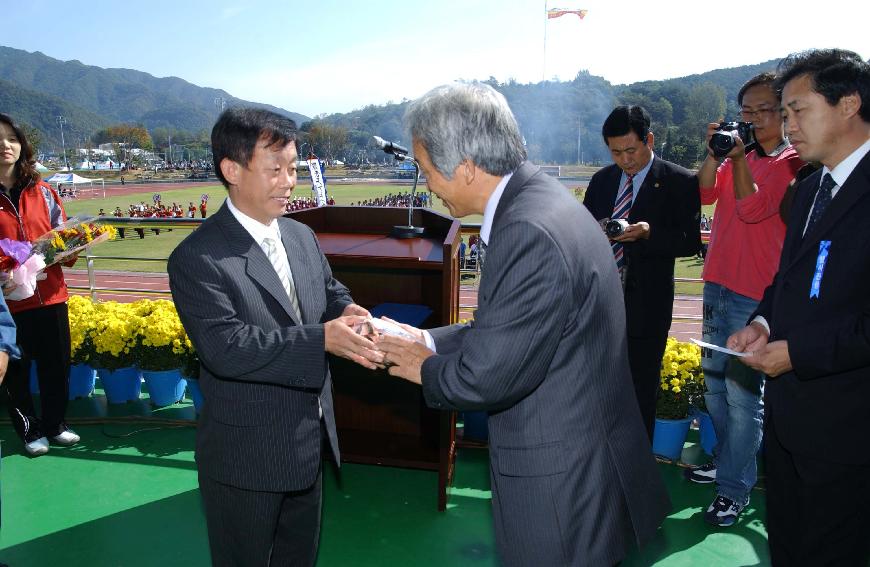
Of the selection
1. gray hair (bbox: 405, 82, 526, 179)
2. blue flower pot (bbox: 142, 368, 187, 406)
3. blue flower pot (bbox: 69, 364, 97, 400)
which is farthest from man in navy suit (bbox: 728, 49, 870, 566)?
blue flower pot (bbox: 69, 364, 97, 400)

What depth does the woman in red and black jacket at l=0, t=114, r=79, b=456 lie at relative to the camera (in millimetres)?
3289

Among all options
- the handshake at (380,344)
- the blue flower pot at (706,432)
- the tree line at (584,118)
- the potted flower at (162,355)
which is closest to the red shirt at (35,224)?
the potted flower at (162,355)

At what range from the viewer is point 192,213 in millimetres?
33250

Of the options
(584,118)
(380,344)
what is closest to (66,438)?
(380,344)

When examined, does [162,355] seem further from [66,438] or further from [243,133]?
[243,133]

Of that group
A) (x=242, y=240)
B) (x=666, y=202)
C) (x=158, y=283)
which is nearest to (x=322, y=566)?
(x=242, y=240)

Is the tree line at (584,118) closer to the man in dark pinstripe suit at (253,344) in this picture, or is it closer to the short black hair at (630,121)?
the short black hair at (630,121)

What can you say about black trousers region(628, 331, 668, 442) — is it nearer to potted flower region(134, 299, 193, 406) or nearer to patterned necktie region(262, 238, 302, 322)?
patterned necktie region(262, 238, 302, 322)

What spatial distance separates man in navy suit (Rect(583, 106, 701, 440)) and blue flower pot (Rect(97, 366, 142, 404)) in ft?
11.1

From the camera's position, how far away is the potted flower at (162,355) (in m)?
4.07

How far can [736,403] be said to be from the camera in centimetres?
293

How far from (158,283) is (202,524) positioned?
1333 cm

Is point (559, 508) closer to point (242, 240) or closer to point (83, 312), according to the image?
point (242, 240)

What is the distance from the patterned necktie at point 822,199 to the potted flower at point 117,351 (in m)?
3.95
